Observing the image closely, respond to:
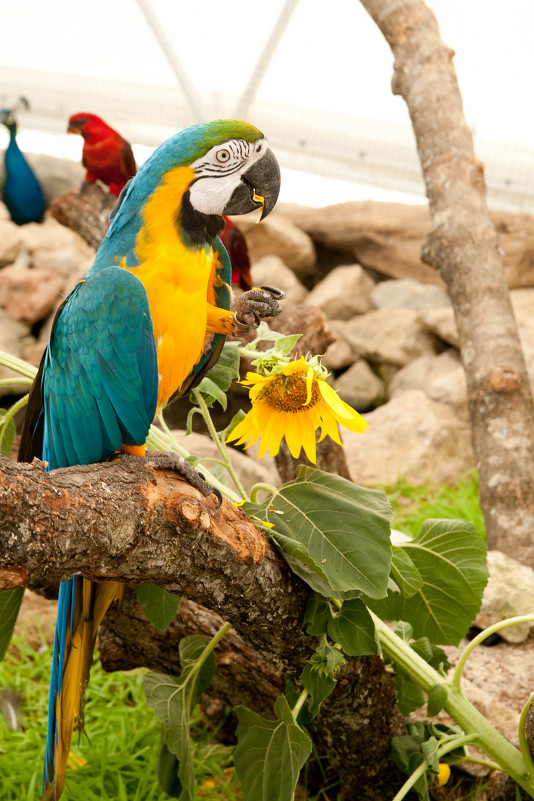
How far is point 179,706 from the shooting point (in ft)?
3.22

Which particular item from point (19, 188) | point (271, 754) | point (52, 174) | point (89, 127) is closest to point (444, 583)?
point (271, 754)

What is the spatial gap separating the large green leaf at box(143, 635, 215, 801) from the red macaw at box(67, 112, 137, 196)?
1831 millimetres

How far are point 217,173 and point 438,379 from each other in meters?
2.19

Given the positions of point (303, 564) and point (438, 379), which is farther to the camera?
point (438, 379)

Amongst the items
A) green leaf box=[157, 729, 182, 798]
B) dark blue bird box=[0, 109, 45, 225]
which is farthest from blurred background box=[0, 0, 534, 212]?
green leaf box=[157, 729, 182, 798]

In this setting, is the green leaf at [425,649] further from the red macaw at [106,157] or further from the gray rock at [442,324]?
the gray rock at [442,324]

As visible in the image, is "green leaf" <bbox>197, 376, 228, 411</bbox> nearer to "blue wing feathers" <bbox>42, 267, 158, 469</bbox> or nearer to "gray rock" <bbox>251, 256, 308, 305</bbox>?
"blue wing feathers" <bbox>42, 267, 158, 469</bbox>

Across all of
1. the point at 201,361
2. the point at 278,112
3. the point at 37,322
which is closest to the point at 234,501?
the point at 201,361

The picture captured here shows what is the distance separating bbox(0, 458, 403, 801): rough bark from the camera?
Result: 620 mm

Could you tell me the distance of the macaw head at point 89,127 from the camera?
2566mm

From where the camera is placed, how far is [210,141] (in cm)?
91

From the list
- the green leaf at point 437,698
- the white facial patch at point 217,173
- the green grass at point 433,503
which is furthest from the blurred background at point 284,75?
the green leaf at point 437,698

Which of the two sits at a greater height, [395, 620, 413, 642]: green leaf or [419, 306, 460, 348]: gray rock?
[395, 620, 413, 642]: green leaf

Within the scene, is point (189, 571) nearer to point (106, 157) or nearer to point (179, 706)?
point (179, 706)
